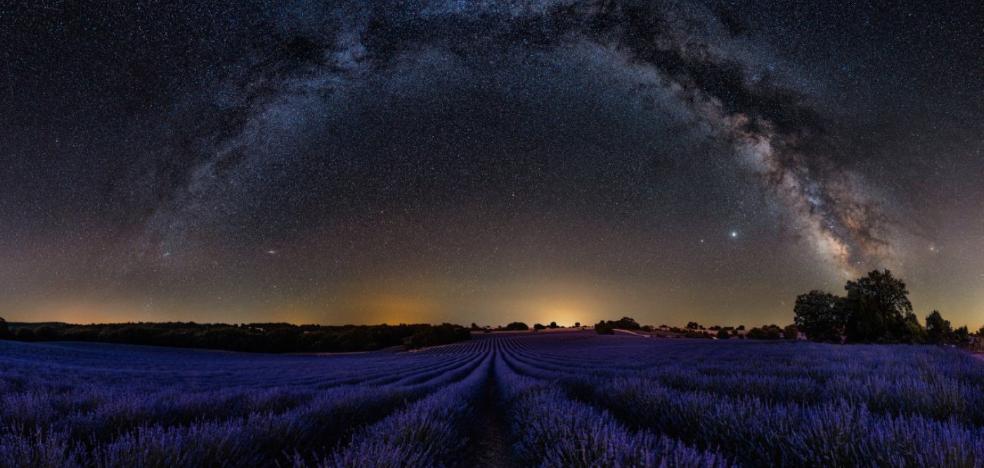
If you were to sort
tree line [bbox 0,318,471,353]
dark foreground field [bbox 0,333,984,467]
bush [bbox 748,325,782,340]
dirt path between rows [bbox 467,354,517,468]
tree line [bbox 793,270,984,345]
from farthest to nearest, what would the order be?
bush [bbox 748,325,782,340] < tree line [bbox 0,318,471,353] < tree line [bbox 793,270,984,345] < dirt path between rows [bbox 467,354,517,468] < dark foreground field [bbox 0,333,984,467]

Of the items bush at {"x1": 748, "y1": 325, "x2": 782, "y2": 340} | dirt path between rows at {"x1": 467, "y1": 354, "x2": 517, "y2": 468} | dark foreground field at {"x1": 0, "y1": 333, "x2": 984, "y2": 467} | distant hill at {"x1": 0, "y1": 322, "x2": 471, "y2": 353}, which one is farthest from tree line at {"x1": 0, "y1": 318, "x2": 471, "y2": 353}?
dark foreground field at {"x1": 0, "y1": 333, "x2": 984, "y2": 467}

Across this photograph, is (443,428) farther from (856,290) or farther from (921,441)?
(856,290)

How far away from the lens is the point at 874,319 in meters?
40.8

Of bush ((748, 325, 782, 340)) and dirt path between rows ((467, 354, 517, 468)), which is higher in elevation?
dirt path between rows ((467, 354, 517, 468))

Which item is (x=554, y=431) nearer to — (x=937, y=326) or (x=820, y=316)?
(x=820, y=316)

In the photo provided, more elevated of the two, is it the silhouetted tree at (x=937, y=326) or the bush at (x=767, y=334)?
the silhouetted tree at (x=937, y=326)

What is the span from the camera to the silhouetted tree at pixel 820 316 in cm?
4550

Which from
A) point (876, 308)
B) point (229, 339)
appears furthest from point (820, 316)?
point (229, 339)

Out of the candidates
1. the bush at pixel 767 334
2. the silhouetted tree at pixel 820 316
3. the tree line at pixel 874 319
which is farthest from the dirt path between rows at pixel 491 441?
the bush at pixel 767 334

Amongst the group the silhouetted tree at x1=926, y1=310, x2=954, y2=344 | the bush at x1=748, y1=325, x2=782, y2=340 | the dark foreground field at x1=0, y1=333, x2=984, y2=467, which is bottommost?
the bush at x1=748, y1=325, x2=782, y2=340

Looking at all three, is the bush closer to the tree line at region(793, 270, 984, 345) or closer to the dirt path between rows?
the tree line at region(793, 270, 984, 345)

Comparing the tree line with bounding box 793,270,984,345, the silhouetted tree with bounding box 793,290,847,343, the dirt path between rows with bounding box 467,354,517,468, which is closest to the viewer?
the dirt path between rows with bounding box 467,354,517,468

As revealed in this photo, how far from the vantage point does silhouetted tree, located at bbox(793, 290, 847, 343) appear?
45.5 m

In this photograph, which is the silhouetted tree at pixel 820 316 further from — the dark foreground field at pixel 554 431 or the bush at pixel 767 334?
the dark foreground field at pixel 554 431
